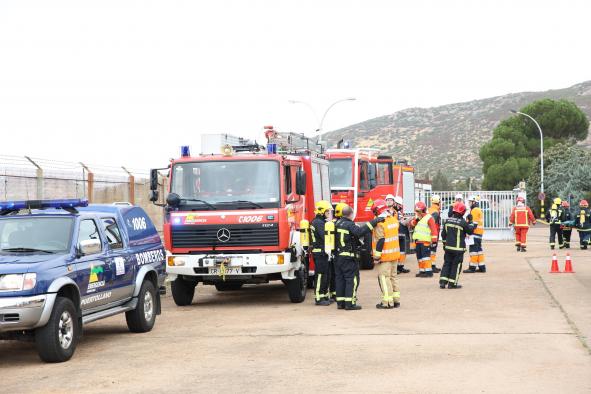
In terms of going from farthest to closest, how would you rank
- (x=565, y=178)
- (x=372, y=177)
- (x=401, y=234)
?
(x=565, y=178) < (x=401, y=234) < (x=372, y=177)

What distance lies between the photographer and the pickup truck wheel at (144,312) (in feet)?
42.1

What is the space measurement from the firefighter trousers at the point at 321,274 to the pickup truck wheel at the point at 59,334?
598 cm

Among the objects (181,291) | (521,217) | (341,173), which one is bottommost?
(181,291)

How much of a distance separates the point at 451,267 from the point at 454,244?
622 mm

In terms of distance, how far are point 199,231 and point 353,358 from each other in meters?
6.10

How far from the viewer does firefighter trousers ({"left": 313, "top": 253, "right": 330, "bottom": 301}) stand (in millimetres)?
16141

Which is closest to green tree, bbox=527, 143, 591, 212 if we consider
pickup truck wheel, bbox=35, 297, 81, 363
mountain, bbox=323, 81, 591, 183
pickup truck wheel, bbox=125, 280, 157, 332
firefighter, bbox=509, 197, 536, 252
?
firefighter, bbox=509, 197, 536, 252

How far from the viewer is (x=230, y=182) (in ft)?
52.7

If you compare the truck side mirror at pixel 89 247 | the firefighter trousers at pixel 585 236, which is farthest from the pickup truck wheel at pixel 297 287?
the firefighter trousers at pixel 585 236

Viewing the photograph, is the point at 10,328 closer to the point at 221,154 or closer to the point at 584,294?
the point at 221,154

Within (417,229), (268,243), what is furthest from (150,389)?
(417,229)

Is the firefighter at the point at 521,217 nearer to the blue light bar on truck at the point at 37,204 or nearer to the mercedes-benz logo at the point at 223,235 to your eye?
the mercedes-benz logo at the point at 223,235

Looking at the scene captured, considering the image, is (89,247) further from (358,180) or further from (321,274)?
(358,180)

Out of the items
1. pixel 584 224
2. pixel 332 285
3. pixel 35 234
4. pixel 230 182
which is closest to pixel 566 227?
pixel 584 224
